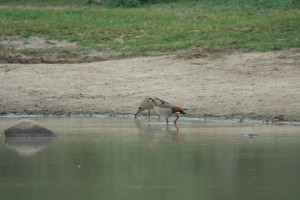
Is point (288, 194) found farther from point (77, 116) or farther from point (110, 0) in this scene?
point (110, 0)

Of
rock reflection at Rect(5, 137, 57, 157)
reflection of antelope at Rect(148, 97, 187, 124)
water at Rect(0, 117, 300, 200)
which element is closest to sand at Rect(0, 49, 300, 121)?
reflection of antelope at Rect(148, 97, 187, 124)

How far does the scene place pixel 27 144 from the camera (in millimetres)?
13242

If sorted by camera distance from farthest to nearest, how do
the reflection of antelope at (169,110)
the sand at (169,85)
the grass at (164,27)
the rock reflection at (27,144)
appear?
the grass at (164,27) → the sand at (169,85) → the reflection of antelope at (169,110) → the rock reflection at (27,144)

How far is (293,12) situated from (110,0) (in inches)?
321

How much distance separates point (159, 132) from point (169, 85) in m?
4.38

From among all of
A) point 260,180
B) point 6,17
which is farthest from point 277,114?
point 6,17

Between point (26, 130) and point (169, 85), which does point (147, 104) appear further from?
point (26, 130)

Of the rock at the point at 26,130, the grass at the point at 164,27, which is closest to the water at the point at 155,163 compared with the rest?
the rock at the point at 26,130

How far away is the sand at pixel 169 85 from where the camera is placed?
1692 cm

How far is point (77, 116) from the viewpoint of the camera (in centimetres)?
1741

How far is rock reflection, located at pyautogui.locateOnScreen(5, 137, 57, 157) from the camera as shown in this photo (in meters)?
12.4

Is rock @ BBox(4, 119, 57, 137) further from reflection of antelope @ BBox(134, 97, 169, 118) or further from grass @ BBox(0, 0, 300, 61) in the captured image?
grass @ BBox(0, 0, 300, 61)

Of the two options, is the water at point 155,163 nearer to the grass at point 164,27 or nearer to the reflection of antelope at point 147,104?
the reflection of antelope at point 147,104

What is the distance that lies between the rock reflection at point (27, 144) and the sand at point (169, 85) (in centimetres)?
379
